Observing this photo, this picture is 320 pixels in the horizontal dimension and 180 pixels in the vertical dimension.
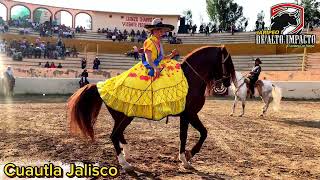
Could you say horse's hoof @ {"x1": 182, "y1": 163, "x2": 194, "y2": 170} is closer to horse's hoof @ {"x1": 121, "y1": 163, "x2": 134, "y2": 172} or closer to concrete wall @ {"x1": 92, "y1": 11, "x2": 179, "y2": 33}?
horse's hoof @ {"x1": 121, "y1": 163, "x2": 134, "y2": 172}

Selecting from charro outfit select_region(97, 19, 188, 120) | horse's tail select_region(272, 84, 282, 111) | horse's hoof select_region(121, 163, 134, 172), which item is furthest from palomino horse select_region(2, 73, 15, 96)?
horse's hoof select_region(121, 163, 134, 172)

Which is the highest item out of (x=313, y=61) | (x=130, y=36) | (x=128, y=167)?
(x=130, y=36)

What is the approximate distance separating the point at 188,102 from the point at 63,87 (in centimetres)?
1902

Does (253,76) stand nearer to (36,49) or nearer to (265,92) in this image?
(265,92)

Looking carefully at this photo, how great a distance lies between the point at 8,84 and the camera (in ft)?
71.4

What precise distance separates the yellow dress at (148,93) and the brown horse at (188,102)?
0.64 ft

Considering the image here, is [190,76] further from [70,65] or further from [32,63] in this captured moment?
[70,65]

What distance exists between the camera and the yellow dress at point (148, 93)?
20.3ft

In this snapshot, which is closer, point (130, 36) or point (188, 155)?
point (188, 155)

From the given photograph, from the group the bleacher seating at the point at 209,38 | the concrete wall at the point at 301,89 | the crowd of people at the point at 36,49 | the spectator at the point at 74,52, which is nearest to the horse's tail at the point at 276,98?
the concrete wall at the point at 301,89

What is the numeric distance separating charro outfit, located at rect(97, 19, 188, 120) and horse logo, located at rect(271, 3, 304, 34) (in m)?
32.7

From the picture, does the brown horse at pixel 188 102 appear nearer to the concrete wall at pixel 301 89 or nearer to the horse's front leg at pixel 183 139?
the horse's front leg at pixel 183 139

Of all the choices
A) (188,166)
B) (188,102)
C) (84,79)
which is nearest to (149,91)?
(188,102)

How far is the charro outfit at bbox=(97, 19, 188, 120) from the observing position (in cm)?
618
